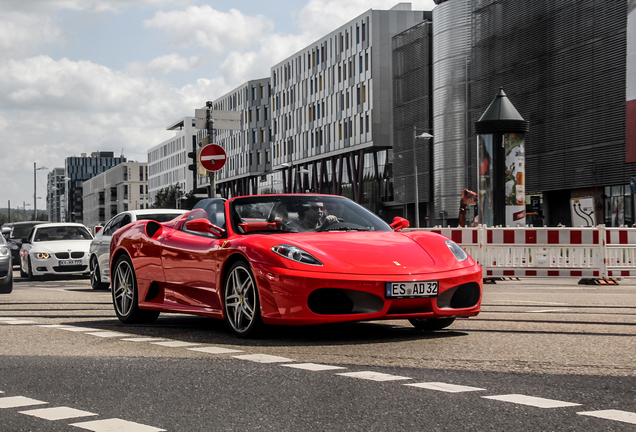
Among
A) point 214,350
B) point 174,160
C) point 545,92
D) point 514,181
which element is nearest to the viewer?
point 214,350

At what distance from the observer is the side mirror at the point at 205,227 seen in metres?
8.28

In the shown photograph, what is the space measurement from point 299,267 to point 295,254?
0.15 m

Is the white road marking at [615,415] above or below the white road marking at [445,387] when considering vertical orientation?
below

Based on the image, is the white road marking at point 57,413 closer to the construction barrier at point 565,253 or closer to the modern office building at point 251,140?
the construction barrier at point 565,253

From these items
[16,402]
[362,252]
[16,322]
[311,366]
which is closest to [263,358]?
[311,366]

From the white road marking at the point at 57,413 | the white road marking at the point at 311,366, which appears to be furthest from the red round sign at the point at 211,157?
the white road marking at the point at 57,413

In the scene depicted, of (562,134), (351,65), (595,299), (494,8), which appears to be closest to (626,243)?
(595,299)

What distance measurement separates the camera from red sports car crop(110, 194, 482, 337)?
7297 mm

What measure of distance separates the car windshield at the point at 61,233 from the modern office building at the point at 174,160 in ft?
397

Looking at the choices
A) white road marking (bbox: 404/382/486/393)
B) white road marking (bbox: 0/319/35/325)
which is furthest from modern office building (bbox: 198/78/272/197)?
white road marking (bbox: 404/382/486/393)

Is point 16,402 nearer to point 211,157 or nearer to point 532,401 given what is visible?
point 532,401

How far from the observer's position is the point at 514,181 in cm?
2619

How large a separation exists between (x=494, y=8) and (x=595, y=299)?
49940 mm

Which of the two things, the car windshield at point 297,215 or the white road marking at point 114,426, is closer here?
the white road marking at point 114,426
